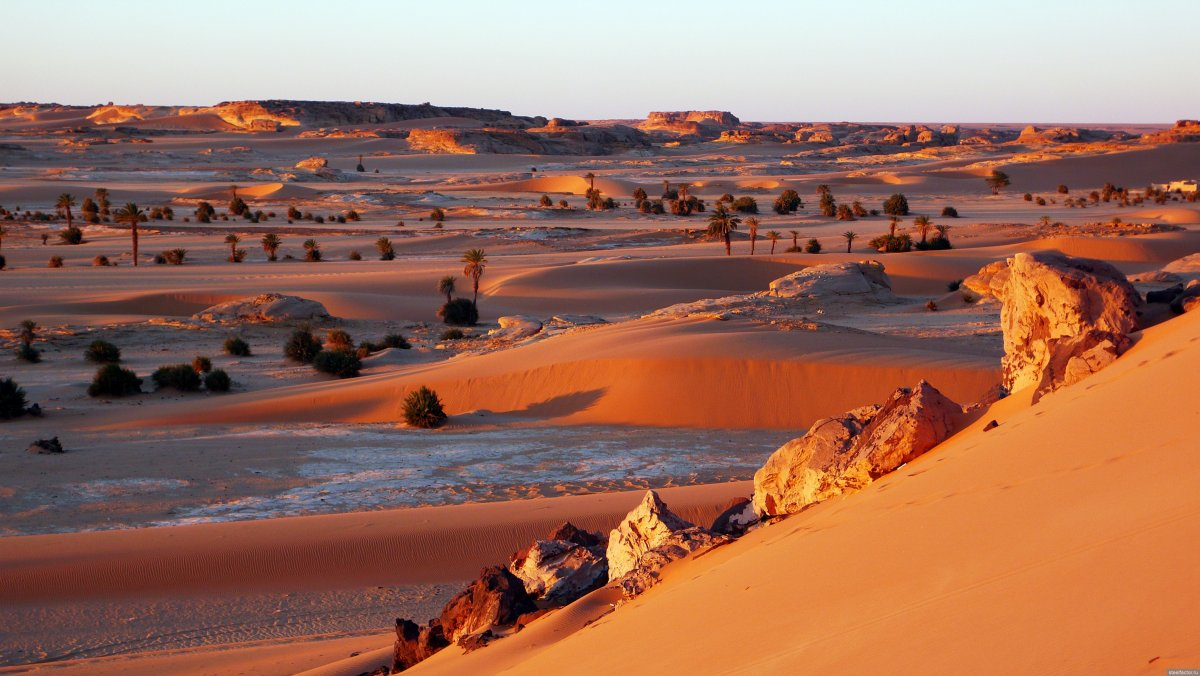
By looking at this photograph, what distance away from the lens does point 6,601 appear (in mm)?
9719

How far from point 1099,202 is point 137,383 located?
57947 millimetres

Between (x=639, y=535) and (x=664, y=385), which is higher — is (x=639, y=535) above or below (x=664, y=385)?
above

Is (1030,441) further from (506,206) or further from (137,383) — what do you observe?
(506,206)

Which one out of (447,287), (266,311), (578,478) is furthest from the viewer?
(447,287)

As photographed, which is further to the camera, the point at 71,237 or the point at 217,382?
the point at 71,237

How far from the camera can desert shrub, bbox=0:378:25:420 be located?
734 inches

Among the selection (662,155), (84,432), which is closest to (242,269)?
(84,432)

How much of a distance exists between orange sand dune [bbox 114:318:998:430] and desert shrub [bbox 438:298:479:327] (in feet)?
29.0

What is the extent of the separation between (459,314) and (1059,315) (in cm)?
2420

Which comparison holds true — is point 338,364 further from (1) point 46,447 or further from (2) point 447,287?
(2) point 447,287

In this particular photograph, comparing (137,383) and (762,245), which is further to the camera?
(762,245)

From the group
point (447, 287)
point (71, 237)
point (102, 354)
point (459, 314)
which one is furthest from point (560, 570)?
point (71, 237)

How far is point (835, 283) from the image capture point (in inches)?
1208

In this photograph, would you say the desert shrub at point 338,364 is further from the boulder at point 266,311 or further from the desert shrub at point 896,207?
the desert shrub at point 896,207
